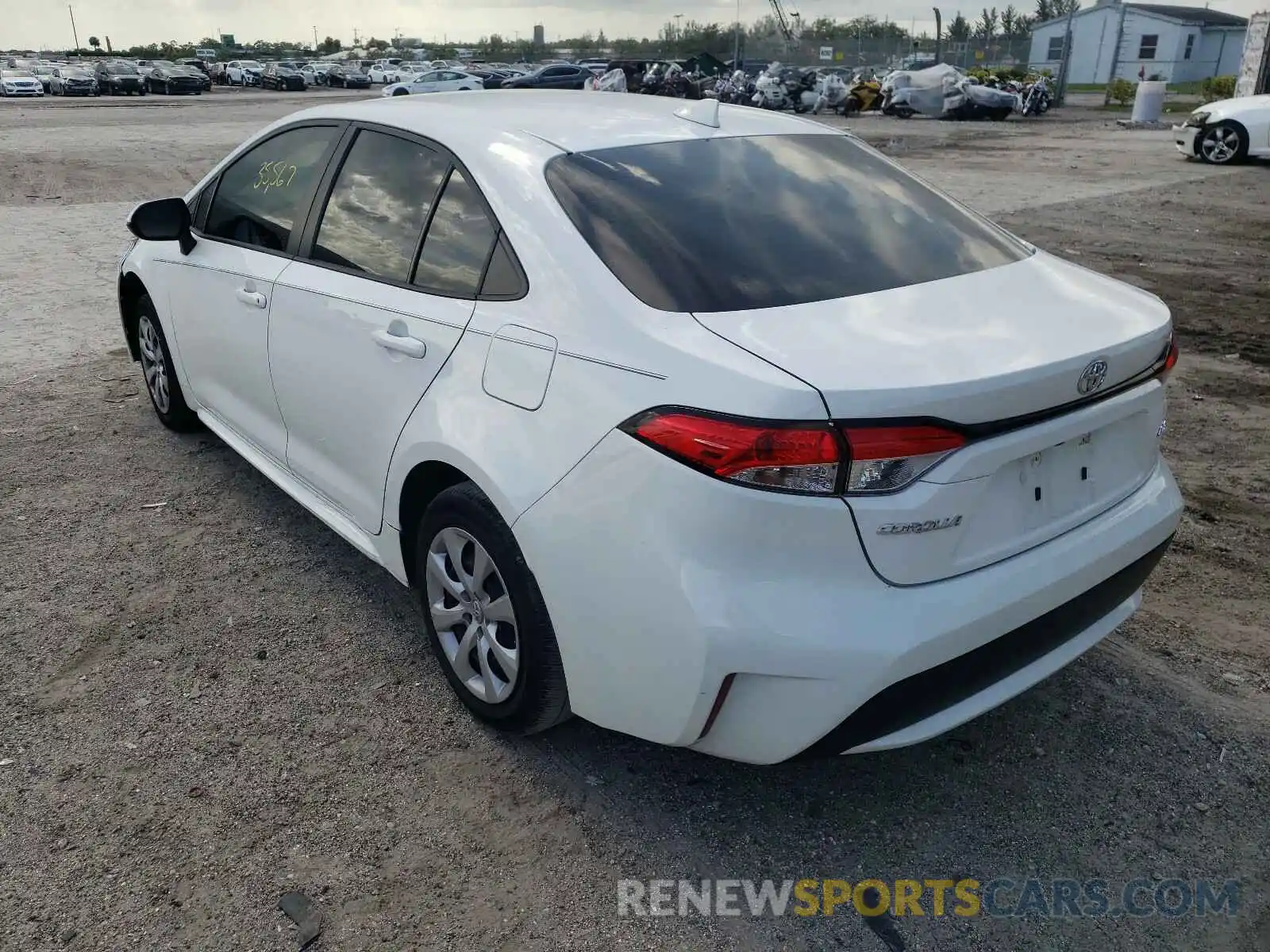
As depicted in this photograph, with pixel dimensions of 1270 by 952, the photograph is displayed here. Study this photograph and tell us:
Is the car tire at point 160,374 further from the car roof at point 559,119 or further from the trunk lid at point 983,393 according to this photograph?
the trunk lid at point 983,393

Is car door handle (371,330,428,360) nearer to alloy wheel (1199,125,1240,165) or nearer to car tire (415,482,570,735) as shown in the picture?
car tire (415,482,570,735)

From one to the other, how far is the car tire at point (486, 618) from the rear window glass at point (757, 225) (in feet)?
2.43

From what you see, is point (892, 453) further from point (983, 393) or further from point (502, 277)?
point (502, 277)

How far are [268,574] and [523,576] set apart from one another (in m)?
1.72

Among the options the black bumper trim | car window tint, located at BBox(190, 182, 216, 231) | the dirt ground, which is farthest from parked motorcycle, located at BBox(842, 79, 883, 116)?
the black bumper trim

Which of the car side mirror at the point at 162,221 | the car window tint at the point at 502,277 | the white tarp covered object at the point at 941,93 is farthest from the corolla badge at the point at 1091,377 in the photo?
the white tarp covered object at the point at 941,93

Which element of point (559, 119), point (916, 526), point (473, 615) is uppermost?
point (559, 119)

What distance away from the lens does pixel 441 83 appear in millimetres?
38594

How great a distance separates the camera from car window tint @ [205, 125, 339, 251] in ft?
11.7

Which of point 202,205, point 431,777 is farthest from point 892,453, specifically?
point 202,205

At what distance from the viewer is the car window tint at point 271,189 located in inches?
140

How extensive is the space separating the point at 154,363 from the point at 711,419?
3.91 meters

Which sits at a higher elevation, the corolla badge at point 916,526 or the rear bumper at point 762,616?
the corolla badge at point 916,526

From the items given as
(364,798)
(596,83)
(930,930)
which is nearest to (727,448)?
(930,930)
